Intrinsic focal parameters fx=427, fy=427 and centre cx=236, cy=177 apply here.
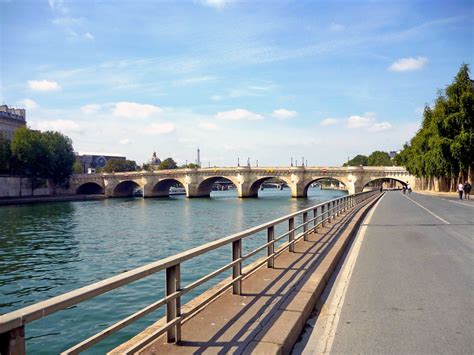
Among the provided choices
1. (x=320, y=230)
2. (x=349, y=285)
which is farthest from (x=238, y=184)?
(x=349, y=285)

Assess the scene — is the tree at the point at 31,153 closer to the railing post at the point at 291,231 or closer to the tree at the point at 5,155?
the tree at the point at 5,155

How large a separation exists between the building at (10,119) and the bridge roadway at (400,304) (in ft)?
380

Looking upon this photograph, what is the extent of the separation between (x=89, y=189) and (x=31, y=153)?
3321 centimetres

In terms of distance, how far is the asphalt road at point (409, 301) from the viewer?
4.74 meters

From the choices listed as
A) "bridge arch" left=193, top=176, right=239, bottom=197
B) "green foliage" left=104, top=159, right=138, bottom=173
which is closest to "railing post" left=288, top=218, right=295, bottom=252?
"bridge arch" left=193, top=176, right=239, bottom=197

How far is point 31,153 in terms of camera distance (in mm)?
76812

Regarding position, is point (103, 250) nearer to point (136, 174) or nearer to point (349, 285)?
point (349, 285)

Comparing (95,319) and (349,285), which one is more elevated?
(349,285)

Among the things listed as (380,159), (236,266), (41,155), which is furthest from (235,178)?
(236,266)

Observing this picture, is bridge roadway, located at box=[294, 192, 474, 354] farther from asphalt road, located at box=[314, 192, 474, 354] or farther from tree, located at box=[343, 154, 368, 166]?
tree, located at box=[343, 154, 368, 166]

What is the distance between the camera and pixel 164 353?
3.96 m

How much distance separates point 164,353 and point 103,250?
17.7 m

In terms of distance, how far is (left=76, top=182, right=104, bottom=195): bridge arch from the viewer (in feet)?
343

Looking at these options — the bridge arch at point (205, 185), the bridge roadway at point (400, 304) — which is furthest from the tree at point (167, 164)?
the bridge roadway at point (400, 304)
